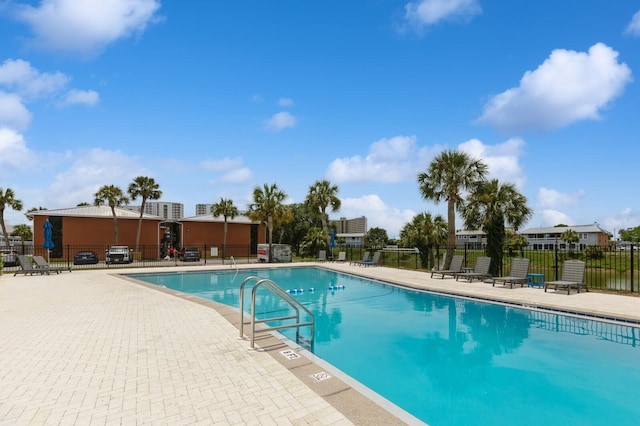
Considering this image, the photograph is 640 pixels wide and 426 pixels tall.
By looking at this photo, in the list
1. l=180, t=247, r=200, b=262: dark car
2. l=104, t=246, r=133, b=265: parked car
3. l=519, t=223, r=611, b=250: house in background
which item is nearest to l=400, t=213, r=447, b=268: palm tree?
l=180, t=247, r=200, b=262: dark car

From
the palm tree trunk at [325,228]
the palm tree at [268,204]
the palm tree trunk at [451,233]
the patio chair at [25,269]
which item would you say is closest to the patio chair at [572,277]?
the palm tree trunk at [451,233]

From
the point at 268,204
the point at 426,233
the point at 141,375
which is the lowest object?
the point at 141,375

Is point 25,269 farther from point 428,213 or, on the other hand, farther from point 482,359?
point 428,213

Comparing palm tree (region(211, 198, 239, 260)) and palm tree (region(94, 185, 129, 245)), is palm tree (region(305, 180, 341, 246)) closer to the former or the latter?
palm tree (region(211, 198, 239, 260))

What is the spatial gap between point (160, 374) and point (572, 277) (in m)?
12.1

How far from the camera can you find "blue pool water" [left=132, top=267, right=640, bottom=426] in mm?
4500

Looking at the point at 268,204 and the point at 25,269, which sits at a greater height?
the point at 268,204

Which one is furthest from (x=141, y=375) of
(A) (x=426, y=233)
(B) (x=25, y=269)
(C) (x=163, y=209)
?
(C) (x=163, y=209)

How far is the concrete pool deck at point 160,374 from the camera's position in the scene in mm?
3338

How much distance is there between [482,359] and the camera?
20.9 feet

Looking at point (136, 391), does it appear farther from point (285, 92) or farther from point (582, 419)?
point (285, 92)

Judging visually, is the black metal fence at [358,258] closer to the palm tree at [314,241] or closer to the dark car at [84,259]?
the dark car at [84,259]

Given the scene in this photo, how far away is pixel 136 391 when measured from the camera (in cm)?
386

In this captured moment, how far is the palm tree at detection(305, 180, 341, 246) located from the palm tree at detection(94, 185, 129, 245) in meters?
14.6
